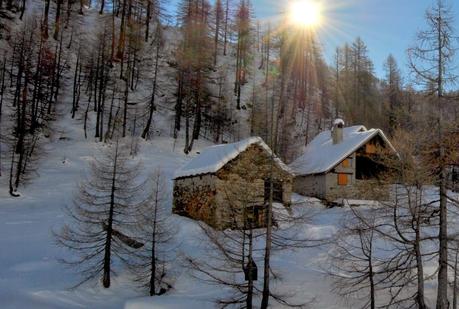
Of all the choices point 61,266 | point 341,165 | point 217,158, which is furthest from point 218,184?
point 341,165

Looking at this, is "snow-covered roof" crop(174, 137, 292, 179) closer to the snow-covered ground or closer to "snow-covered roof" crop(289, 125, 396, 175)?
the snow-covered ground

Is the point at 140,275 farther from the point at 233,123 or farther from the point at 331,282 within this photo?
the point at 233,123

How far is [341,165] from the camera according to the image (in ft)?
121

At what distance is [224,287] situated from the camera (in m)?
19.5

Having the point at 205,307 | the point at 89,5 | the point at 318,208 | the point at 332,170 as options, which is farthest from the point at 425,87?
the point at 89,5

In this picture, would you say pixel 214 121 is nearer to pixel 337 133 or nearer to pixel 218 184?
pixel 337 133

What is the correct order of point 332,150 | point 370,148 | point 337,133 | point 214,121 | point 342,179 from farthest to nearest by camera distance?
point 214,121 < point 337,133 < point 332,150 < point 370,148 < point 342,179

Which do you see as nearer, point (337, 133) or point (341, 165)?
point (341, 165)

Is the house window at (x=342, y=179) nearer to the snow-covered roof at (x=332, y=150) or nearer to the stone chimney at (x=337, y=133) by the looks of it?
the snow-covered roof at (x=332, y=150)

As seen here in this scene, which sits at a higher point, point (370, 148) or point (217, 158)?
point (370, 148)

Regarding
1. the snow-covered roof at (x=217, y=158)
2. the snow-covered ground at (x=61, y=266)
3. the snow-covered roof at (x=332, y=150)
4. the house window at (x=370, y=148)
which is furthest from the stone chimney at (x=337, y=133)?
the snow-covered roof at (x=217, y=158)

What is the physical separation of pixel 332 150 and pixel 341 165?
2.50 metres

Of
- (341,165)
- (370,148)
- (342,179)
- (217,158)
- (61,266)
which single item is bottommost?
(61,266)

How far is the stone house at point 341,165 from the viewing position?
36.2 metres
